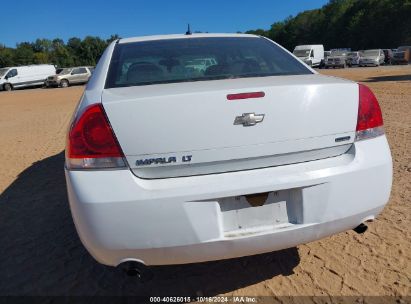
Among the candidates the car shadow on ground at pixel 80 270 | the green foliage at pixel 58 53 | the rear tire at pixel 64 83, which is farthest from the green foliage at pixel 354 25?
the car shadow on ground at pixel 80 270

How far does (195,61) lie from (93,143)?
1.15 metres

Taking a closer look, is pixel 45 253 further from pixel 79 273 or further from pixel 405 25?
pixel 405 25

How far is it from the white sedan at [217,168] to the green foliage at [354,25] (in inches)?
2530

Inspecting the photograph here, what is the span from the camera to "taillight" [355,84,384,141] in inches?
92.3

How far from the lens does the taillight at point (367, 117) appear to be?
234 cm

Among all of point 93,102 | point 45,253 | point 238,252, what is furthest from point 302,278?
point 45,253

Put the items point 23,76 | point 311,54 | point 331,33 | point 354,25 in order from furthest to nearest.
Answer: point 331,33 → point 354,25 → point 311,54 → point 23,76

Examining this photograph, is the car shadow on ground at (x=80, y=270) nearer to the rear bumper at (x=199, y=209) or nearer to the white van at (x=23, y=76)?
the rear bumper at (x=199, y=209)

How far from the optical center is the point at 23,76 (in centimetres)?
3369

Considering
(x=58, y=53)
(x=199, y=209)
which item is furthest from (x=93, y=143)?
(x=58, y=53)

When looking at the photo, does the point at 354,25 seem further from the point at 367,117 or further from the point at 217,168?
the point at 217,168

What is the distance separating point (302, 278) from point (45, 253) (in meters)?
1.99

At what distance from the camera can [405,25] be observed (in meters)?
59.0

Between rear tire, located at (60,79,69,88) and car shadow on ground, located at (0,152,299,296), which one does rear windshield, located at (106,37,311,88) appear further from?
rear tire, located at (60,79,69,88)
